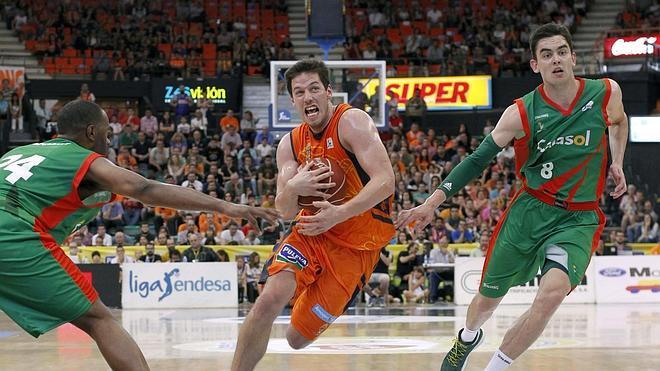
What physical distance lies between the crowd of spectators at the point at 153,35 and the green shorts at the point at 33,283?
22.1 meters

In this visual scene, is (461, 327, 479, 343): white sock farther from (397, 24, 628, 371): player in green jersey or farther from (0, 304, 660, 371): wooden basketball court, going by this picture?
(0, 304, 660, 371): wooden basketball court

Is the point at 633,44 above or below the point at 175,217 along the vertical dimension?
above

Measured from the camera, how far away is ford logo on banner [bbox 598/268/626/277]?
1736cm

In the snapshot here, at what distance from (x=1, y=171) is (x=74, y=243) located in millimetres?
13414

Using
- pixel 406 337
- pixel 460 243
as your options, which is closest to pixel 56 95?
pixel 460 243

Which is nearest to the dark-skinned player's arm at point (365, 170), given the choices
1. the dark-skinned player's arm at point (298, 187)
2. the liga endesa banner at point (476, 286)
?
the dark-skinned player's arm at point (298, 187)

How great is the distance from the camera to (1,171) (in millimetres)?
5168

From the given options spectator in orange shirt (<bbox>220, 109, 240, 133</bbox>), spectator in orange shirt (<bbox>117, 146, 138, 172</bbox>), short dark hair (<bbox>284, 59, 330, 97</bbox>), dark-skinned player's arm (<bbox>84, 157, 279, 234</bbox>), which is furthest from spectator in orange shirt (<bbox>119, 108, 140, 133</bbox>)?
dark-skinned player's arm (<bbox>84, 157, 279, 234</bbox>)

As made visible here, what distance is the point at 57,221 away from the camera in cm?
523

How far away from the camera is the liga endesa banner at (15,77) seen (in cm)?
2478

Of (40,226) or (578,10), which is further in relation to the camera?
(578,10)

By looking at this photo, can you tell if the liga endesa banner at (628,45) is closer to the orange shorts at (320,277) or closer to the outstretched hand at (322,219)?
the orange shorts at (320,277)

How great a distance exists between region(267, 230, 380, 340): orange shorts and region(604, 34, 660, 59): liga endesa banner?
67.9 feet

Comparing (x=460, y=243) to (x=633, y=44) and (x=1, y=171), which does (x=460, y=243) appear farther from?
(x=1, y=171)
